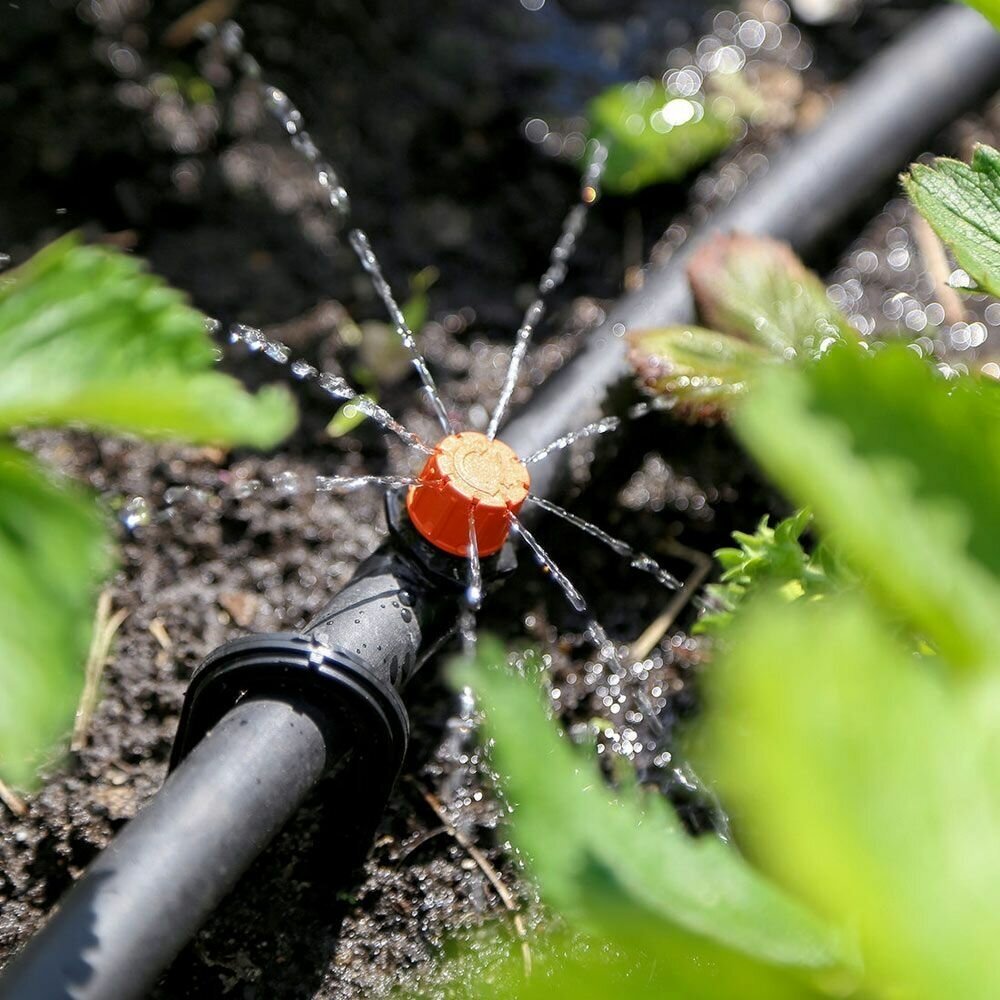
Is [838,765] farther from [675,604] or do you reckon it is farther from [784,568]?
[675,604]

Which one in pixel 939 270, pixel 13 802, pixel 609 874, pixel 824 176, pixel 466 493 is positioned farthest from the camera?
pixel 939 270

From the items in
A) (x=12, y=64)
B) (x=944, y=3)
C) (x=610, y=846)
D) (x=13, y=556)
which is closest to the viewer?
(x=610, y=846)

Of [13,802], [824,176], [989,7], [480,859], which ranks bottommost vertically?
[480,859]

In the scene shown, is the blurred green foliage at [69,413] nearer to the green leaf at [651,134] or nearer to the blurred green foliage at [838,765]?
the blurred green foliage at [838,765]

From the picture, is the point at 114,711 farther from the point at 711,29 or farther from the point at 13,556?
the point at 711,29

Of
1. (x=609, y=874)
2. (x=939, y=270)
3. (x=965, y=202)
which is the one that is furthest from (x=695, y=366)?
(x=609, y=874)

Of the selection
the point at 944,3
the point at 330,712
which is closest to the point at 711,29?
the point at 944,3

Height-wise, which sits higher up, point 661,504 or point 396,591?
point 396,591
